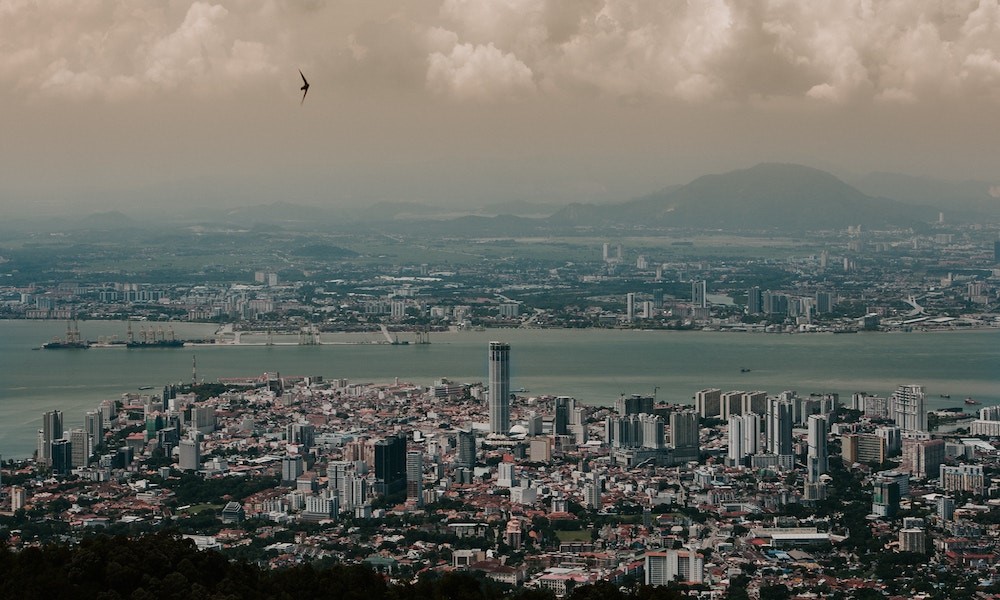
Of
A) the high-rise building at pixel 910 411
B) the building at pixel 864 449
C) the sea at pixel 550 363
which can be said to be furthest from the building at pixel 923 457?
the sea at pixel 550 363

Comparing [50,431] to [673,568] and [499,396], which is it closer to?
[499,396]

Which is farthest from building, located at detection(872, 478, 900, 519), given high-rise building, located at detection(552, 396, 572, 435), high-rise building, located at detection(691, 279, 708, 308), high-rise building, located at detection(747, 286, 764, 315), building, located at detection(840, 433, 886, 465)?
high-rise building, located at detection(691, 279, 708, 308)

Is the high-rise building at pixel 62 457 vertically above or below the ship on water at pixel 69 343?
below

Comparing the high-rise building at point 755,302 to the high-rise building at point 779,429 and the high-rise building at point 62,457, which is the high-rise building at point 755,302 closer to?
the high-rise building at point 779,429

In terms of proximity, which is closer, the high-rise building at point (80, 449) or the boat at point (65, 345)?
the high-rise building at point (80, 449)

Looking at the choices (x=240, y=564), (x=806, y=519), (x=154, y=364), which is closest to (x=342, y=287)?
(x=154, y=364)

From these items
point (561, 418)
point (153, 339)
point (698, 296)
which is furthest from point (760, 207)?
point (561, 418)
